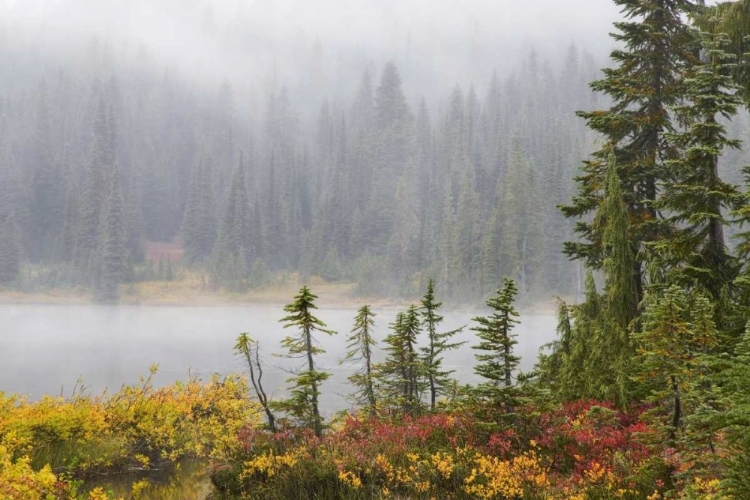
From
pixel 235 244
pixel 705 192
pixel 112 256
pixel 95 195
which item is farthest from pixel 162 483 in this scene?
pixel 95 195

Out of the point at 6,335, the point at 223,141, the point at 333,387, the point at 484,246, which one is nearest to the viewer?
the point at 333,387

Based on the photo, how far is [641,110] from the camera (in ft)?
45.0

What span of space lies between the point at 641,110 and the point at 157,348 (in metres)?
39.8

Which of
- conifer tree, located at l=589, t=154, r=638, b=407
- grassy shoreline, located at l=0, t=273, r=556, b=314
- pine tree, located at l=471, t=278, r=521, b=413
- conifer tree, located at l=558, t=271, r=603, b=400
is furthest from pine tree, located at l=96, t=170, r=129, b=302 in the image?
pine tree, located at l=471, t=278, r=521, b=413

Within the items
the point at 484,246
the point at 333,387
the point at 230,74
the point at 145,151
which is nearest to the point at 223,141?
the point at 145,151

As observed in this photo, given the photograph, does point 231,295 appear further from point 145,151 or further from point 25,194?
point 145,151

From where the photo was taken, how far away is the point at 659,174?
43.1 ft

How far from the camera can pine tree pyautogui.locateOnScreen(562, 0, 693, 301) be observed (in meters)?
13.2

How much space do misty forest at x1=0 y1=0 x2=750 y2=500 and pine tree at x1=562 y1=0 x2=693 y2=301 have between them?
84mm

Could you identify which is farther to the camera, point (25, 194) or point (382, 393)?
point (25, 194)

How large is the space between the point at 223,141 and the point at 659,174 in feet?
452

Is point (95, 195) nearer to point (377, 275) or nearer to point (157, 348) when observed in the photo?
point (377, 275)

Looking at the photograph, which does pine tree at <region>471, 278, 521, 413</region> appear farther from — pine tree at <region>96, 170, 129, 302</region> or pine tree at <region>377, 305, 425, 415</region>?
pine tree at <region>96, 170, 129, 302</region>

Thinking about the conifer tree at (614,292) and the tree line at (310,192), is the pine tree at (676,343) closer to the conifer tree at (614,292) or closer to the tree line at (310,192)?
the conifer tree at (614,292)
